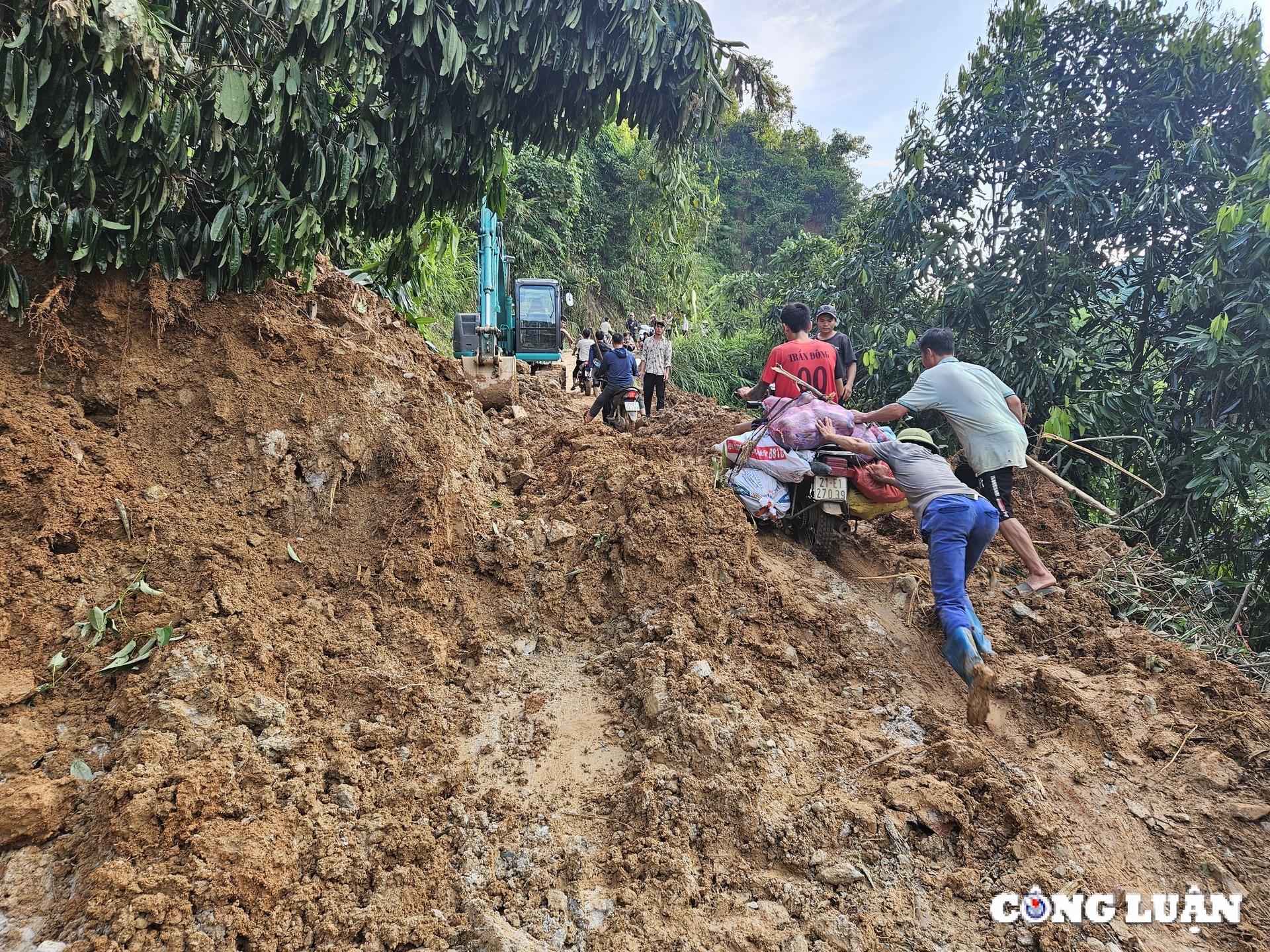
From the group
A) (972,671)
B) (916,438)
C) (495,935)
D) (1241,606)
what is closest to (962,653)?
(972,671)

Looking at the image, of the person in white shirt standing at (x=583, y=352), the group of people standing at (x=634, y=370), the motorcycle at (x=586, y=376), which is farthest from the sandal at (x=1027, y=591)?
the person in white shirt standing at (x=583, y=352)

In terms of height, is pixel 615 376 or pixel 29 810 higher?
pixel 615 376

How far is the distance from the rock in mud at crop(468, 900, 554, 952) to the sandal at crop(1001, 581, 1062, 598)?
11.5ft

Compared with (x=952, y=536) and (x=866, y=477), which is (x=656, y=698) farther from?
(x=866, y=477)

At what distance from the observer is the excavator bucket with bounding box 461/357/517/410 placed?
648 centimetres

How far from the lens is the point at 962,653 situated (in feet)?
10.6

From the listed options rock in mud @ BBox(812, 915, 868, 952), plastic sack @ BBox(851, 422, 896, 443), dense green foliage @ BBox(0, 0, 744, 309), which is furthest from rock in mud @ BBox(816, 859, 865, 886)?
dense green foliage @ BBox(0, 0, 744, 309)

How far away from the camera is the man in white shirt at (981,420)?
4.14m

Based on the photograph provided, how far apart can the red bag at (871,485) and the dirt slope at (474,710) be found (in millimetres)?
493

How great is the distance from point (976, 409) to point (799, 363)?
137 centimetres

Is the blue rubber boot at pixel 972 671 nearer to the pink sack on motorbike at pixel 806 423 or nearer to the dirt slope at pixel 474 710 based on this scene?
the dirt slope at pixel 474 710

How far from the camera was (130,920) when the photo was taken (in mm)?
1980

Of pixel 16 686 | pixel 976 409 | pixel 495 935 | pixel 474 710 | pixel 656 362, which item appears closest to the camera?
pixel 495 935

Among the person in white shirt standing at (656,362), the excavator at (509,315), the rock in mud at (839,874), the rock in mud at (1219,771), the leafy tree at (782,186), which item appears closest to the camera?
the rock in mud at (839,874)
